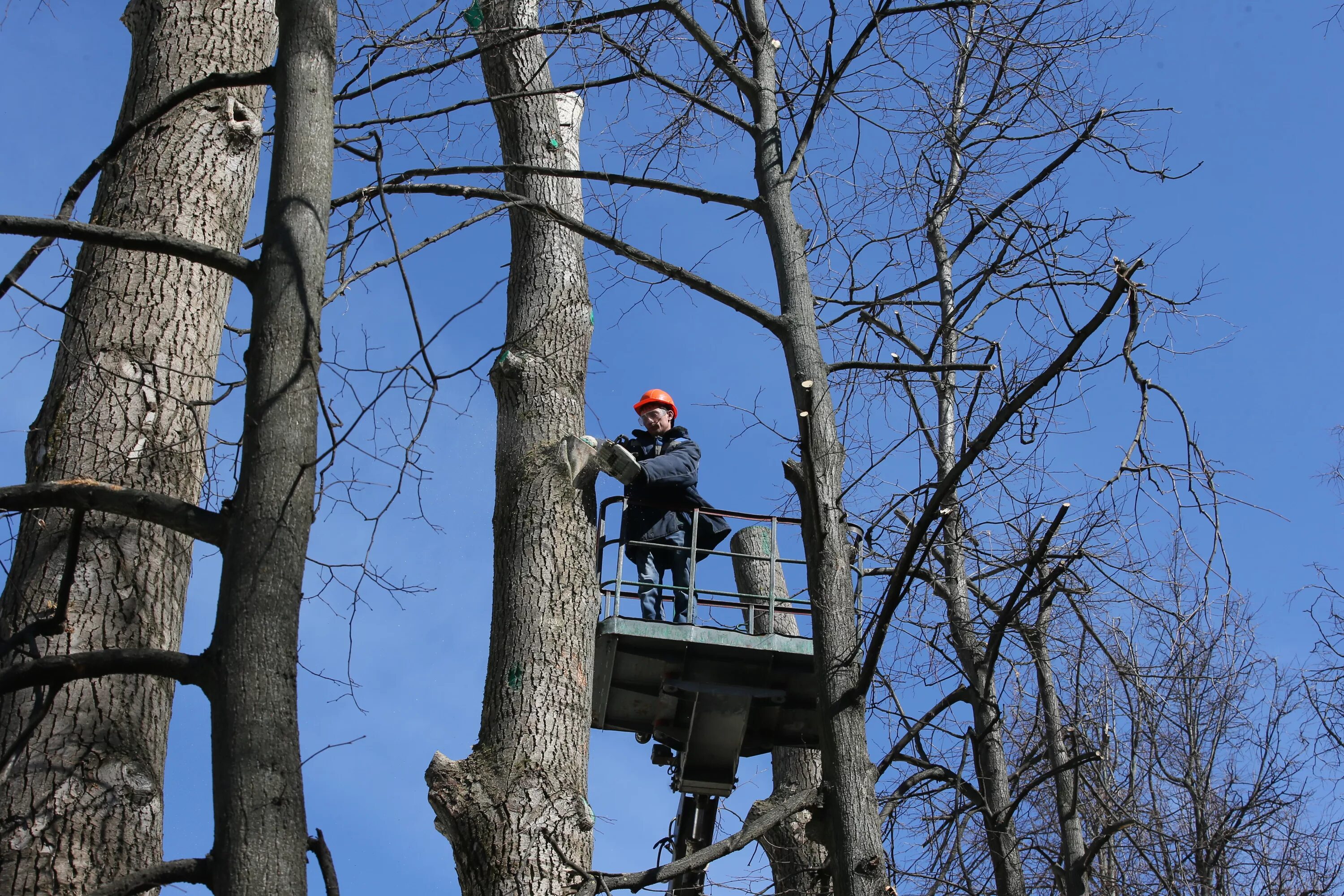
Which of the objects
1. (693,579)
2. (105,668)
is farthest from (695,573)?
(105,668)

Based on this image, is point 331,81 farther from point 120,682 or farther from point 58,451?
point 120,682

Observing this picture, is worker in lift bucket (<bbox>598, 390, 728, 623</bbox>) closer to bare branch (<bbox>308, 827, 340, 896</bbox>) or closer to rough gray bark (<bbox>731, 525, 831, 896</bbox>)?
rough gray bark (<bbox>731, 525, 831, 896</bbox>)

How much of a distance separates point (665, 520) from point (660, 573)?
1.30 ft

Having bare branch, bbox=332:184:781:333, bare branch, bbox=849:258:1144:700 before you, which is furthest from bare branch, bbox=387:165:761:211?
bare branch, bbox=849:258:1144:700

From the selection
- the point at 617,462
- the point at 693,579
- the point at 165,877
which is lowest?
the point at 165,877

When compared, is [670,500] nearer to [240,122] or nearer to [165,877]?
[240,122]

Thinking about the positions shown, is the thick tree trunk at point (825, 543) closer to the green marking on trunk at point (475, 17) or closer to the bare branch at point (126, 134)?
the green marking on trunk at point (475, 17)

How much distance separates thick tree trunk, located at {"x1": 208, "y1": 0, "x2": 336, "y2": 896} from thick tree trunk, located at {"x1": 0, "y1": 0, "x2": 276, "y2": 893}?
839 mm

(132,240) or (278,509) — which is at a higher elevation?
(132,240)

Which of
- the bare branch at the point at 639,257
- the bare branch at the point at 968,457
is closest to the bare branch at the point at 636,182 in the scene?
the bare branch at the point at 639,257

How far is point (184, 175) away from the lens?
508 centimetres

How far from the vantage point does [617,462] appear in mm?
7219

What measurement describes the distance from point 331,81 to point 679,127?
3514mm

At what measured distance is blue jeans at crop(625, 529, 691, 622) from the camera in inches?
311
